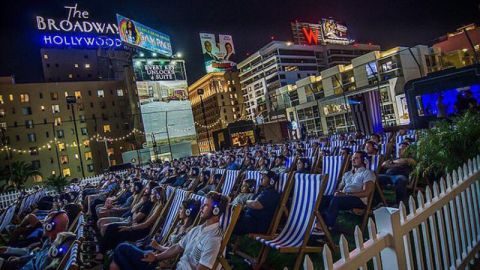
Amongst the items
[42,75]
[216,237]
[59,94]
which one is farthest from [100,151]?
[216,237]

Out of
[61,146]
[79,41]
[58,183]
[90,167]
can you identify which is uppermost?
[79,41]

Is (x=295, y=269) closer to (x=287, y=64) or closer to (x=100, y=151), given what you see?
(x=100, y=151)

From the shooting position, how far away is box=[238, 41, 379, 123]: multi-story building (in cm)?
7781

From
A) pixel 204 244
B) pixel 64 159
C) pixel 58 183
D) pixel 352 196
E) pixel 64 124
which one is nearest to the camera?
pixel 204 244

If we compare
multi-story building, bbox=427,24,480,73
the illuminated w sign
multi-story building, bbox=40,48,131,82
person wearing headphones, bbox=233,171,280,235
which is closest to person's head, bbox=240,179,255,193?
person wearing headphones, bbox=233,171,280,235

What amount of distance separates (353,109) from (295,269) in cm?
1049

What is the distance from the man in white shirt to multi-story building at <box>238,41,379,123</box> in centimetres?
6994

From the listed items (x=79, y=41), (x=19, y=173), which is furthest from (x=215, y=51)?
(x=19, y=173)

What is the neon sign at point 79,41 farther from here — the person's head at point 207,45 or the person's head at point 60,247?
the person's head at point 60,247

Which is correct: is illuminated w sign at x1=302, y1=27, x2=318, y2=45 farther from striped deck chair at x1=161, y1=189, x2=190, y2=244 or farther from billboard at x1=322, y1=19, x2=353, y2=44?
striped deck chair at x1=161, y1=189, x2=190, y2=244

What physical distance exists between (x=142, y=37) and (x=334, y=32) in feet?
189

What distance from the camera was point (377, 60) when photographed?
129 ft

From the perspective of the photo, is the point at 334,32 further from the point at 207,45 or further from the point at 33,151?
the point at 33,151

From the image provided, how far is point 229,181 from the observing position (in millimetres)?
6945
